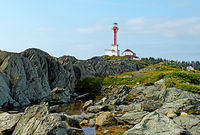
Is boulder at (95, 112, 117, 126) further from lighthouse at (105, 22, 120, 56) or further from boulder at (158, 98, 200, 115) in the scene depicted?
lighthouse at (105, 22, 120, 56)

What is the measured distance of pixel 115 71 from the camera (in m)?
119

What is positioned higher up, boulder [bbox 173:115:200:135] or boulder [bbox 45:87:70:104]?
boulder [bbox 173:115:200:135]

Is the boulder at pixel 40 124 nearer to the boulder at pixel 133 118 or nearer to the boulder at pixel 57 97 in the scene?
the boulder at pixel 133 118

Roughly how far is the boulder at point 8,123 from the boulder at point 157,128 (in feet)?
34.6

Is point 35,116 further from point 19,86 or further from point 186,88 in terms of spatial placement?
point 186,88

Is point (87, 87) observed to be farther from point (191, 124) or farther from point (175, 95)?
point (191, 124)

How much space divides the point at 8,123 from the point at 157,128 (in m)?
13.5

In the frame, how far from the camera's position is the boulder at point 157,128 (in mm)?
12617

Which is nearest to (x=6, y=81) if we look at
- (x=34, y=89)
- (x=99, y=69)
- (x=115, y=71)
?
(x=34, y=89)

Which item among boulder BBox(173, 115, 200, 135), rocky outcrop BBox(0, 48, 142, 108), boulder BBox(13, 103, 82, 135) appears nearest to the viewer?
boulder BBox(173, 115, 200, 135)

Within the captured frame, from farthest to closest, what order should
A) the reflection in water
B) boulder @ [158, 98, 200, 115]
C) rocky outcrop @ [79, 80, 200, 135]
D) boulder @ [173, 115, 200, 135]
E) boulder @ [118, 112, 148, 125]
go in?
boulder @ [158, 98, 200, 115] < boulder @ [118, 112, 148, 125] < the reflection in water < boulder @ [173, 115, 200, 135] < rocky outcrop @ [79, 80, 200, 135]

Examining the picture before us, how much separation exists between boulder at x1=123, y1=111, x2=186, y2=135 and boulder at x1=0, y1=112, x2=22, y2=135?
10.5m

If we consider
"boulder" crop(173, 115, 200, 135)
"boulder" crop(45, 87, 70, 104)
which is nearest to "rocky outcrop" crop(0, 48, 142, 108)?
"boulder" crop(45, 87, 70, 104)

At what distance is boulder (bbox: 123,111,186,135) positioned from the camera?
41.4ft
